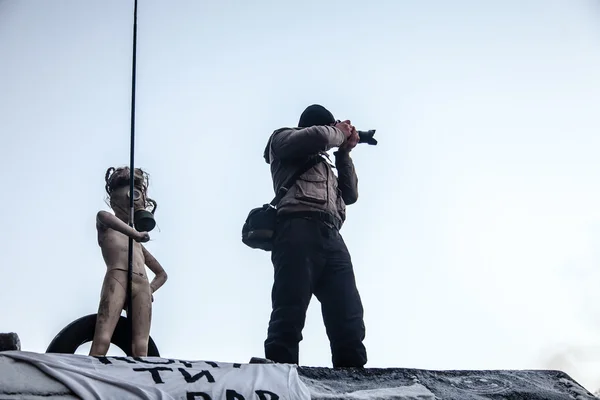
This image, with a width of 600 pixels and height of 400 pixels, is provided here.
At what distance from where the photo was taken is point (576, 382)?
3605 mm

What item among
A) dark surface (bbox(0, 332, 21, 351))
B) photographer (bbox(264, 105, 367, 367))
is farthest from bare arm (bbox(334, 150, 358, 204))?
dark surface (bbox(0, 332, 21, 351))

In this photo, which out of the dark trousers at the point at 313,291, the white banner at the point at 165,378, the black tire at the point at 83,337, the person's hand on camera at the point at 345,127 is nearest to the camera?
the white banner at the point at 165,378

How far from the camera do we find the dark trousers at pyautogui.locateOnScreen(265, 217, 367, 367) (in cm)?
369

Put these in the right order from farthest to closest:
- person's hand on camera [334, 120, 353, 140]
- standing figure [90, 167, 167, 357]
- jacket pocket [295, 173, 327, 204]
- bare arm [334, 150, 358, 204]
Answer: bare arm [334, 150, 358, 204], person's hand on camera [334, 120, 353, 140], jacket pocket [295, 173, 327, 204], standing figure [90, 167, 167, 357]

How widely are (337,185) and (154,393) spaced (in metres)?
2.15

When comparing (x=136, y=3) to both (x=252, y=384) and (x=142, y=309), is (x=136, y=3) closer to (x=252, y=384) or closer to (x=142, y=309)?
(x=142, y=309)

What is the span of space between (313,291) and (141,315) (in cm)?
94

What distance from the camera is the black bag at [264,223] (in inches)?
162

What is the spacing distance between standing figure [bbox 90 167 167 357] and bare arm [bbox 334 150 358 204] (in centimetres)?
114

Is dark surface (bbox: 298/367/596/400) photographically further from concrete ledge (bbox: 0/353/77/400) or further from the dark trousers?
concrete ledge (bbox: 0/353/77/400)

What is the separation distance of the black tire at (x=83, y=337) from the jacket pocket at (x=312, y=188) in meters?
1.13

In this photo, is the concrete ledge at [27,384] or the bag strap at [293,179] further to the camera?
the bag strap at [293,179]

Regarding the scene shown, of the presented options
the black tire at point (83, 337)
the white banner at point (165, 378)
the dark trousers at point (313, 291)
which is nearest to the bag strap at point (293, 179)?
the dark trousers at point (313, 291)

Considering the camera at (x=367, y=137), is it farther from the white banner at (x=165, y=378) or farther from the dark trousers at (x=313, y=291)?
the white banner at (x=165, y=378)
